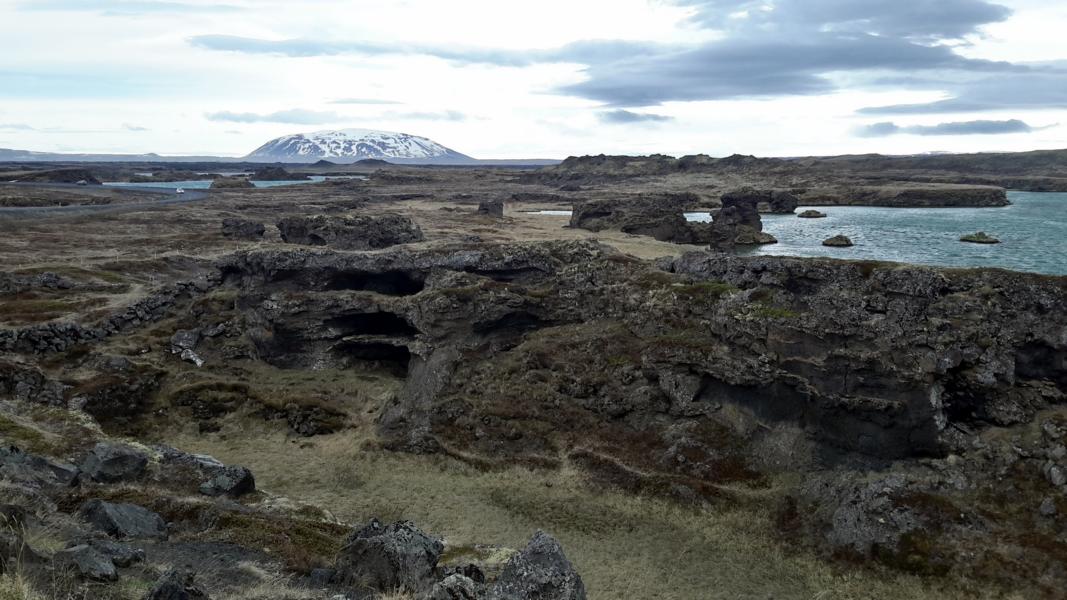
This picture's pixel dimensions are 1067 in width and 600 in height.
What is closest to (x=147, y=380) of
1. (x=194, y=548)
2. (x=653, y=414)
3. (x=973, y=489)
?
(x=194, y=548)

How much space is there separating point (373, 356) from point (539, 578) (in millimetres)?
34291

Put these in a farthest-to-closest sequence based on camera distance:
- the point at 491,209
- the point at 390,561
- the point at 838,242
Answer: the point at 491,209, the point at 838,242, the point at 390,561

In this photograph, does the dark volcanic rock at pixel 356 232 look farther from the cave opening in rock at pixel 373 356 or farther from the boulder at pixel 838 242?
the boulder at pixel 838 242

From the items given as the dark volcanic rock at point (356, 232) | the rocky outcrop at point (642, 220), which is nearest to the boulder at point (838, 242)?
the rocky outcrop at point (642, 220)

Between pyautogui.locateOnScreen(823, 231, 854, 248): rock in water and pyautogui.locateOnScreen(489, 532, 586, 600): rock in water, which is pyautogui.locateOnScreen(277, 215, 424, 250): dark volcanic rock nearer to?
pyautogui.locateOnScreen(823, 231, 854, 248): rock in water

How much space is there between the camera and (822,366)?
105ft

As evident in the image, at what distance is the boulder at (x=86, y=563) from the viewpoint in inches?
546

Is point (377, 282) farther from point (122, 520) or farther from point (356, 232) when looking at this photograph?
point (356, 232)

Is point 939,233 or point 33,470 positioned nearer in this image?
point 33,470

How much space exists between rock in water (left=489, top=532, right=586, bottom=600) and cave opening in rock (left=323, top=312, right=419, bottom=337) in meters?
32.2

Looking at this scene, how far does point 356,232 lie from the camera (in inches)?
3196

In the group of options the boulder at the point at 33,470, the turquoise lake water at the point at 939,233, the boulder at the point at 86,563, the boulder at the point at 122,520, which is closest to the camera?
the boulder at the point at 86,563

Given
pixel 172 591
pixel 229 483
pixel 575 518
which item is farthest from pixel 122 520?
pixel 575 518

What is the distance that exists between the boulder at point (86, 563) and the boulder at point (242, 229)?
94.5 metres
